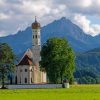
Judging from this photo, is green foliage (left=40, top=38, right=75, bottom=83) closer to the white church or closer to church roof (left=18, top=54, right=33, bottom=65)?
the white church

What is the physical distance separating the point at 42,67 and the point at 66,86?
14.6 metres

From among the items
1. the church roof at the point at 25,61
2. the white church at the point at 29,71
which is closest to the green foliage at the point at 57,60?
the white church at the point at 29,71

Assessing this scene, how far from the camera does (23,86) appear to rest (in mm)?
128750

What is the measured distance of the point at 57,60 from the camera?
13075cm

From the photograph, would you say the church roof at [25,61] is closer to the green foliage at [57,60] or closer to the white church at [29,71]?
the white church at [29,71]

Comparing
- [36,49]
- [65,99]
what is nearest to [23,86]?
[36,49]

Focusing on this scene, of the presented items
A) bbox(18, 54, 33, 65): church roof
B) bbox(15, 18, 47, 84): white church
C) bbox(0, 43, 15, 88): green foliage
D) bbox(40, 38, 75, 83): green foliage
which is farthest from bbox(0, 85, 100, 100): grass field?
bbox(18, 54, 33, 65): church roof

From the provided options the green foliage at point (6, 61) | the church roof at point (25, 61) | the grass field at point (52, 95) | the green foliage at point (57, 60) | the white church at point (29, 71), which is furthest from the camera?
the church roof at point (25, 61)

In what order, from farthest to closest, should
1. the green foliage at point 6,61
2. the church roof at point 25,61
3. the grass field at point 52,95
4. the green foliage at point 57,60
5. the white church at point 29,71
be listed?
1. the church roof at point 25,61
2. the white church at point 29,71
3. the green foliage at point 6,61
4. the green foliage at point 57,60
5. the grass field at point 52,95

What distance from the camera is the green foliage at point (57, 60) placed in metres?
131

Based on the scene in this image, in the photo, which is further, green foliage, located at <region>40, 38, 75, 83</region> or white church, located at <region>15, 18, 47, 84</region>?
white church, located at <region>15, 18, 47, 84</region>

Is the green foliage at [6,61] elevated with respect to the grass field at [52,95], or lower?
elevated

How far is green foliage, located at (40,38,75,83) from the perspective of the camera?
130625mm

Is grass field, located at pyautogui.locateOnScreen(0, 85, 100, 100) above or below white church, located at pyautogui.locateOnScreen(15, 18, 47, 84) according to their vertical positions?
below
